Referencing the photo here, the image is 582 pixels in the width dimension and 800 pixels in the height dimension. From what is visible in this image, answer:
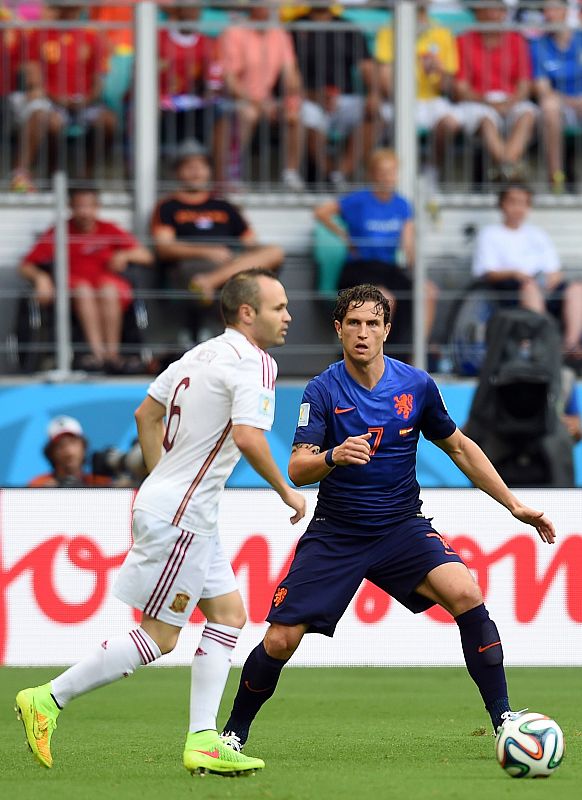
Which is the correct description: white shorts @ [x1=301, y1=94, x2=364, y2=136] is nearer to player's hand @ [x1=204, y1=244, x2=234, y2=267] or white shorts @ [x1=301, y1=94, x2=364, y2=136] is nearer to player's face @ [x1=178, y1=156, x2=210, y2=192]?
player's face @ [x1=178, y1=156, x2=210, y2=192]

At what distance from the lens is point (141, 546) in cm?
623

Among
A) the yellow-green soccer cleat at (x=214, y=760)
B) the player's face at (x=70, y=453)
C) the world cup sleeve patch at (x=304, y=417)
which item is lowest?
the yellow-green soccer cleat at (x=214, y=760)

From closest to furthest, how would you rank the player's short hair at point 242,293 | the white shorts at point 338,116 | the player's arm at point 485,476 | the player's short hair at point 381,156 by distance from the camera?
the player's short hair at point 242,293
the player's arm at point 485,476
the player's short hair at point 381,156
the white shorts at point 338,116

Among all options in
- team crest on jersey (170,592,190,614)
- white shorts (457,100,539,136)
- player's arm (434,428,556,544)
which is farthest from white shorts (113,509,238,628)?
white shorts (457,100,539,136)

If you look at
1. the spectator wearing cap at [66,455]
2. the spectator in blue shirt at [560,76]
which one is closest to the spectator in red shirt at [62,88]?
the spectator wearing cap at [66,455]

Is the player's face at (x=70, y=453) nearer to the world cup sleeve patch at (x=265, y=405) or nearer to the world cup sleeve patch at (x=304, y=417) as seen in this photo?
the world cup sleeve patch at (x=304, y=417)

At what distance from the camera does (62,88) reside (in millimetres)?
14648

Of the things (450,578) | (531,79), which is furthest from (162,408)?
(531,79)

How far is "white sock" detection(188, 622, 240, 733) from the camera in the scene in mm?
6258

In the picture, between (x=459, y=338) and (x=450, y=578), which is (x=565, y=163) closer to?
(x=459, y=338)

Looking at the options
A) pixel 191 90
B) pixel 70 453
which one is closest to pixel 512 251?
pixel 191 90

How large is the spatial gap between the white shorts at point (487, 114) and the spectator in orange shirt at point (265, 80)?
1.61 m

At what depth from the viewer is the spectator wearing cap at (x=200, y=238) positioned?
13.8 m

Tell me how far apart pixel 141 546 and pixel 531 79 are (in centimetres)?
1005
